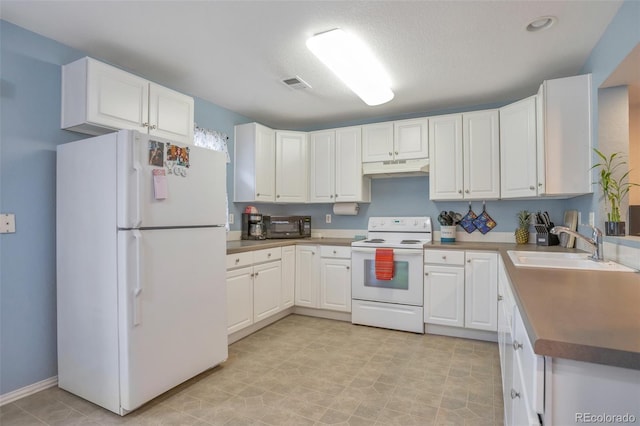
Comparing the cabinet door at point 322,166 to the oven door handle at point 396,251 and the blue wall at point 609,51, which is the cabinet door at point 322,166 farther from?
the blue wall at point 609,51

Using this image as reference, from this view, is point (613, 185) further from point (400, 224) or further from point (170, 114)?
point (170, 114)

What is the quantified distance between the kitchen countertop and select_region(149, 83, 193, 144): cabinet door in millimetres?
2592

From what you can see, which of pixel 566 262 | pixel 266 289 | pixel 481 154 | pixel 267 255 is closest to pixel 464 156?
pixel 481 154

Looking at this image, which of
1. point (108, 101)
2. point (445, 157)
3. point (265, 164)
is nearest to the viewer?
point (108, 101)

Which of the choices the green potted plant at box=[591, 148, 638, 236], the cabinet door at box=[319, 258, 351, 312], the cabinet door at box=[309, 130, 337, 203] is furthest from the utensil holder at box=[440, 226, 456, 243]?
the green potted plant at box=[591, 148, 638, 236]

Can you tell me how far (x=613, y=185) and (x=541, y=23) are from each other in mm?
1116

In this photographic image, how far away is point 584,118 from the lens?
244 centimetres

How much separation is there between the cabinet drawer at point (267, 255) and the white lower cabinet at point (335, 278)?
0.51 m

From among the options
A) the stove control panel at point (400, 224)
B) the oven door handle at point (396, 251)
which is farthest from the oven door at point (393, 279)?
the stove control panel at point (400, 224)

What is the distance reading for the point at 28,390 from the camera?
214 cm

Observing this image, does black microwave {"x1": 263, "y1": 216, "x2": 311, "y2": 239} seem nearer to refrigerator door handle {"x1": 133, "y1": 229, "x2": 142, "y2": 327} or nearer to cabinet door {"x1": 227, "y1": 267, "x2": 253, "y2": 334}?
cabinet door {"x1": 227, "y1": 267, "x2": 253, "y2": 334}

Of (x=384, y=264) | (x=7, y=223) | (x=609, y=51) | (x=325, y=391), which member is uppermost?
(x=609, y=51)

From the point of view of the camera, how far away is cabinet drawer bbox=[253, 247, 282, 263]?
320 cm

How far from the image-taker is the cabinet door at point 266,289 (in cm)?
321
